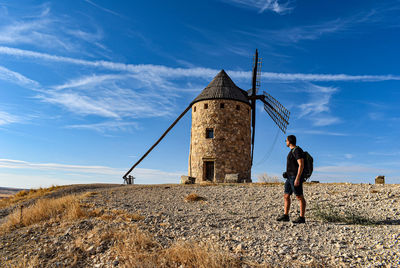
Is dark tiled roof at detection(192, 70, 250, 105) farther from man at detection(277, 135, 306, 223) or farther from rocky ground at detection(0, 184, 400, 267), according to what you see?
man at detection(277, 135, 306, 223)

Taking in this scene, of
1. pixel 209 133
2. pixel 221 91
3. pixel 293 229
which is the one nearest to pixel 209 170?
pixel 209 133

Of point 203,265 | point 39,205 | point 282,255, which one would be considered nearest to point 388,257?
point 282,255

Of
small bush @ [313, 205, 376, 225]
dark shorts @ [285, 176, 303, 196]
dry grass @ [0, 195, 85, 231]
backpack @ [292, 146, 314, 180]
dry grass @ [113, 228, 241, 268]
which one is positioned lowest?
dry grass @ [0, 195, 85, 231]

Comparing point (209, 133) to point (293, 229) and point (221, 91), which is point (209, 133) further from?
point (293, 229)

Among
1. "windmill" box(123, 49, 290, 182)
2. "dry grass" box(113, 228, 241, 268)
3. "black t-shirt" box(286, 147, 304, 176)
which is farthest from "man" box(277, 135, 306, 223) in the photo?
"windmill" box(123, 49, 290, 182)

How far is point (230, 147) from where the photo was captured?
2298 cm

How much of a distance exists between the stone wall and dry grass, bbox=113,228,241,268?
1703 centimetres

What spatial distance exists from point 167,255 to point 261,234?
7.78 ft

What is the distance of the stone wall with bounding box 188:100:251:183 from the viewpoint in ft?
74.9

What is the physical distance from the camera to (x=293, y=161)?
7762mm

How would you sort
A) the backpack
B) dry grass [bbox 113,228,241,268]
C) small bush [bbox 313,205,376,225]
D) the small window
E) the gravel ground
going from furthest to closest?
the small window → small bush [bbox 313,205,376,225] → the backpack → the gravel ground → dry grass [bbox 113,228,241,268]

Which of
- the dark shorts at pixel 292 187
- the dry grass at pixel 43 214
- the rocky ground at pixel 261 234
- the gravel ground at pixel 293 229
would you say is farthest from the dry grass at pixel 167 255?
the dry grass at pixel 43 214

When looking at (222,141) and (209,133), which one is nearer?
(222,141)

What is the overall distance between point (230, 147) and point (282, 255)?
59.3ft
